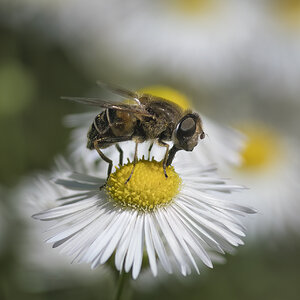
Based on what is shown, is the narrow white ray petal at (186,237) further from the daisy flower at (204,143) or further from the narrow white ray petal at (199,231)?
the daisy flower at (204,143)

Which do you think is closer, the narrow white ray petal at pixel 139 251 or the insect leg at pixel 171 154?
the narrow white ray petal at pixel 139 251

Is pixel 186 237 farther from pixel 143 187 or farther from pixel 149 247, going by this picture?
pixel 143 187

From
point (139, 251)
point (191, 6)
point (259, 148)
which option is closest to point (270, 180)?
point (259, 148)

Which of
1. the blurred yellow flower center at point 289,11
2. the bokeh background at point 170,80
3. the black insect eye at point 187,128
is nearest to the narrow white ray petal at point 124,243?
the black insect eye at point 187,128

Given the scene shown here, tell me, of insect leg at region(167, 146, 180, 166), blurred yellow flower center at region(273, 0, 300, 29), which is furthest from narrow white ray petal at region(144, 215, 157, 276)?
blurred yellow flower center at region(273, 0, 300, 29)

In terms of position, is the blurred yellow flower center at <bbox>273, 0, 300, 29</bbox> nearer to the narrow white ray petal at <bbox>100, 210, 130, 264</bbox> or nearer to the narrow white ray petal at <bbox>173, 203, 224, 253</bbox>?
the narrow white ray petal at <bbox>173, 203, 224, 253</bbox>
